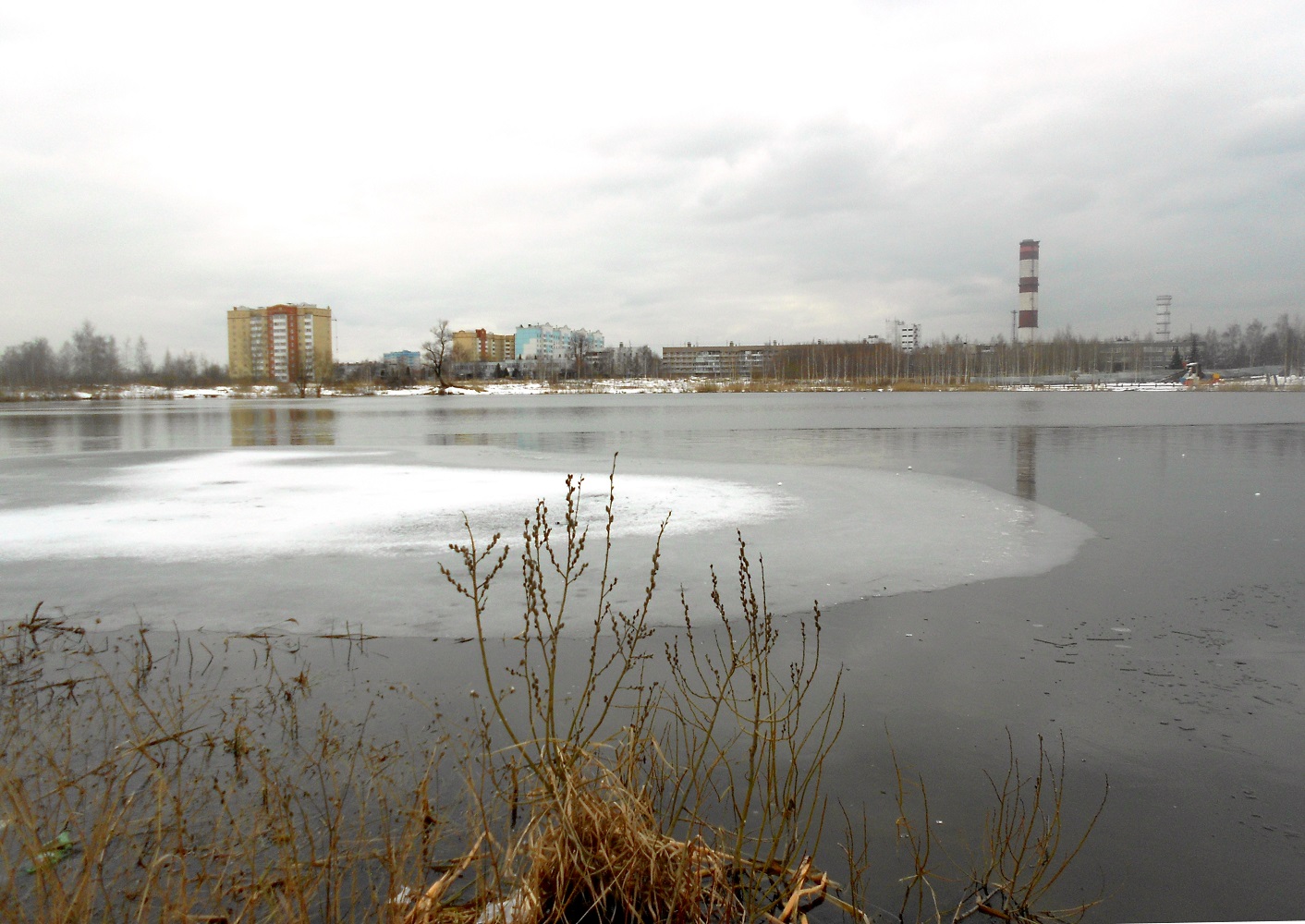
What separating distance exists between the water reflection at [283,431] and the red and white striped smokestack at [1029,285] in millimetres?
140994

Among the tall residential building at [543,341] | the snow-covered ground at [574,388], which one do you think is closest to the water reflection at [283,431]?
the snow-covered ground at [574,388]

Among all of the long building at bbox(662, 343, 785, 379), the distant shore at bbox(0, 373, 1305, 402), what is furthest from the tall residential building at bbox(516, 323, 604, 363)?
the distant shore at bbox(0, 373, 1305, 402)

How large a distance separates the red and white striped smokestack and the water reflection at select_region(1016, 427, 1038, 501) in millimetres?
140289

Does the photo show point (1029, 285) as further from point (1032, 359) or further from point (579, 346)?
point (579, 346)

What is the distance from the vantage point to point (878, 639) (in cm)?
448

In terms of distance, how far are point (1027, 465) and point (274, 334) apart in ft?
460

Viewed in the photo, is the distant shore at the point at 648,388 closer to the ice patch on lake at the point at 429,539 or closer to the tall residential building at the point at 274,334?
the tall residential building at the point at 274,334

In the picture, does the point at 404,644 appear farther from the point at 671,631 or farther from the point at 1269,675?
the point at 1269,675

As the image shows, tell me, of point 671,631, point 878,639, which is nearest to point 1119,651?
point 878,639

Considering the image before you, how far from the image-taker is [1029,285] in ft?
487

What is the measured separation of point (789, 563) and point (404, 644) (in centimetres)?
297

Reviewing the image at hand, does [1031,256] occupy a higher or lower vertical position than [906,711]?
higher

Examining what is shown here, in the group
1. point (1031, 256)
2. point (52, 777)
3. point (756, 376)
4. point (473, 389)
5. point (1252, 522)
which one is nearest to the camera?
point (52, 777)

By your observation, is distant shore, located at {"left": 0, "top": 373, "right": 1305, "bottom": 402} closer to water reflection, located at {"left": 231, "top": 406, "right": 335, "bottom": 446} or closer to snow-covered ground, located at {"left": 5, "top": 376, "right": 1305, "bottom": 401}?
snow-covered ground, located at {"left": 5, "top": 376, "right": 1305, "bottom": 401}
